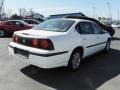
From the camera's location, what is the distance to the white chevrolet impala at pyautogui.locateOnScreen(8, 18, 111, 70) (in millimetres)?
5086

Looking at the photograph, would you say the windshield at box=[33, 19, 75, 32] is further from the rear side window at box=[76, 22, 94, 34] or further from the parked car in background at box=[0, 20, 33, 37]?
the parked car in background at box=[0, 20, 33, 37]

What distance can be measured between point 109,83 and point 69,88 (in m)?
1.09

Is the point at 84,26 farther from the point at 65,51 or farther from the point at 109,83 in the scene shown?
the point at 109,83

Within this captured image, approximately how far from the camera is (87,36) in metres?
6.61

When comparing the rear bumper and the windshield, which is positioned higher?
the windshield

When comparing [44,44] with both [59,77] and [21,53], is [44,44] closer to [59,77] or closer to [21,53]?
[21,53]

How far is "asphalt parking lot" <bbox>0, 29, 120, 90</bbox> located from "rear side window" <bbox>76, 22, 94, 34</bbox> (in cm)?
112

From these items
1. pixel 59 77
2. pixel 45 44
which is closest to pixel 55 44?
pixel 45 44

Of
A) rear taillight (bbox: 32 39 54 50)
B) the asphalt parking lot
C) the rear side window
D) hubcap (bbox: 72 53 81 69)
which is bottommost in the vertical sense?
the asphalt parking lot

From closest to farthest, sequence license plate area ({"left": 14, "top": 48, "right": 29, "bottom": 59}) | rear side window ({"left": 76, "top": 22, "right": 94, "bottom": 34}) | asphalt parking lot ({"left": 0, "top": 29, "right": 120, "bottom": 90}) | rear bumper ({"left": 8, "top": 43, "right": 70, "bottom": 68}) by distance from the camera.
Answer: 1. asphalt parking lot ({"left": 0, "top": 29, "right": 120, "bottom": 90})
2. rear bumper ({"left": 8, "top": 43, "right": 70, "bottom": 68})
3. license plate area ({"left": 14, "top": 48, "right": 29, "bottom": 59})
4. rear side window ({"left": 76, "top": 22, "right": 94, "bottom": 34})

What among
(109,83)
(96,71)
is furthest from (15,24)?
(109,83)

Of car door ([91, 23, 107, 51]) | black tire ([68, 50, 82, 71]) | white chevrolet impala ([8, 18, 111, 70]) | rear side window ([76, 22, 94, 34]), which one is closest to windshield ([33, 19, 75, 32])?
white chevrolet impala ([8, 18, 111, 70])

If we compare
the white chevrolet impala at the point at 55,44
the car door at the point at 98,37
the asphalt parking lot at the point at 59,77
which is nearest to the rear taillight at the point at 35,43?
the white chevrolet impala at the point at 55,44

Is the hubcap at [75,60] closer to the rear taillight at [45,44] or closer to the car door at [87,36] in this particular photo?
the car door at [87,36]
